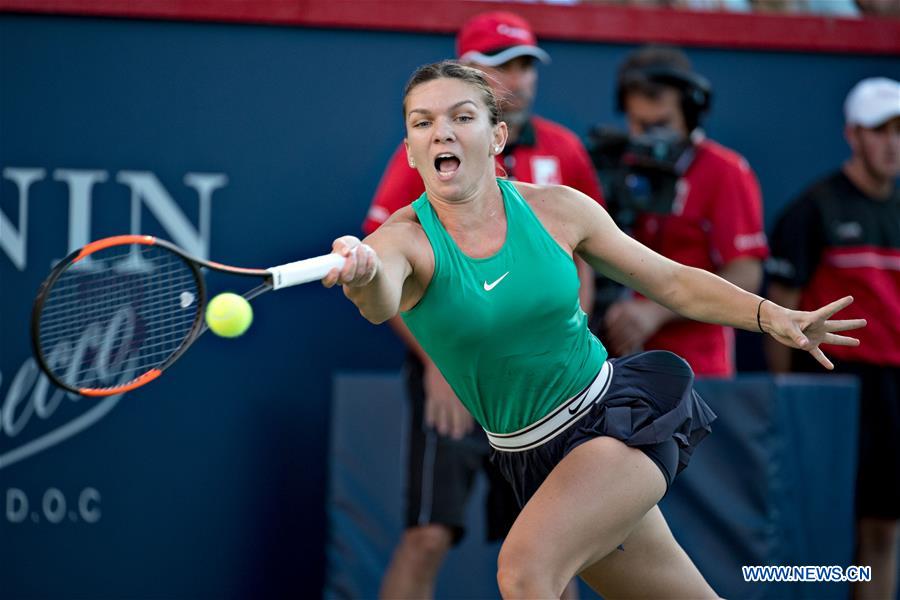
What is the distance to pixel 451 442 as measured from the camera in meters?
4.73

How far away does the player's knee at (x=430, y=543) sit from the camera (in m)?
4.70

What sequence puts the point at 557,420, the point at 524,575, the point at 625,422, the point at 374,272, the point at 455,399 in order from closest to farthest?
the point at 374,272 → the point at 524,575 → the point at 625,422 → the point at 557,420 → the point at 455,399

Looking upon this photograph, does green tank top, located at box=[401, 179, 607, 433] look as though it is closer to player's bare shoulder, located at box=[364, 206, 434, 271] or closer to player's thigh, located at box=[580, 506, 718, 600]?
player's bare shoulder, located at box=[364, 206, 434, 271]

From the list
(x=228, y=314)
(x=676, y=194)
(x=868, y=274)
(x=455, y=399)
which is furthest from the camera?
(x=868, y=274)

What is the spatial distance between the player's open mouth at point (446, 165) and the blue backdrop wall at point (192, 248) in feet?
7.90

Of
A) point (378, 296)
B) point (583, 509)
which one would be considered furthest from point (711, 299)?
point (378, 296)

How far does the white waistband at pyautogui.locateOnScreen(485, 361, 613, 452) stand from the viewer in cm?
340

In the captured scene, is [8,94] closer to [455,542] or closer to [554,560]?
[455,542]

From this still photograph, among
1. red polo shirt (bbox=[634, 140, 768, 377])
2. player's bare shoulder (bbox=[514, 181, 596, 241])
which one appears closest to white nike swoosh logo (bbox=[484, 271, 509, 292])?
player's bare shoulder (bbox=[514, 181, 596, 241])

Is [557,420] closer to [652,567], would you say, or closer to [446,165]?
[652,567]

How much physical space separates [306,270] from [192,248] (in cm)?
285

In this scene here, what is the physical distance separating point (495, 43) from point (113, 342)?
1.97m

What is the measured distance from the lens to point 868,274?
5.53 metres

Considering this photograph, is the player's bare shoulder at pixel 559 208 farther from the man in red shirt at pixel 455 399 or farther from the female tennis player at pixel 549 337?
the man in red shirt at pixel 455 399
